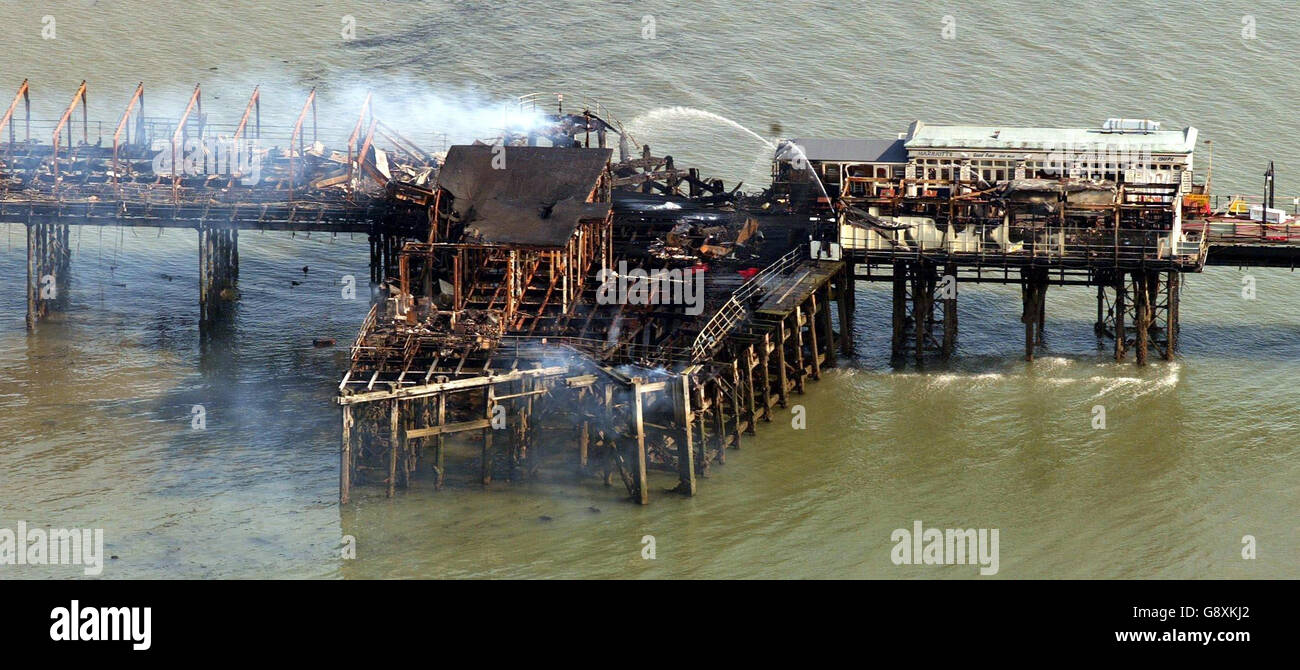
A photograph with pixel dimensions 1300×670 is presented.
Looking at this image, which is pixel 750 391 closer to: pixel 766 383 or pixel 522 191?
pixel 766 383

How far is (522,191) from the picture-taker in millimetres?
75500

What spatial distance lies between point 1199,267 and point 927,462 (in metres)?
17.2

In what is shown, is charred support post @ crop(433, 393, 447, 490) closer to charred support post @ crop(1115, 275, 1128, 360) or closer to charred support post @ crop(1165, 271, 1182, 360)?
charred support post @ crop(1115, 275, 1128, 360)

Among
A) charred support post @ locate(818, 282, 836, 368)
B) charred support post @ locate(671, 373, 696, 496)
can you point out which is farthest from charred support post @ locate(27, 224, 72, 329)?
charred support post @ locate(671, 373, 696, 496)

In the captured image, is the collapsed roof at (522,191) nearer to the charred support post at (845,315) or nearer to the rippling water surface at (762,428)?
the rippling water surface at (762,428)

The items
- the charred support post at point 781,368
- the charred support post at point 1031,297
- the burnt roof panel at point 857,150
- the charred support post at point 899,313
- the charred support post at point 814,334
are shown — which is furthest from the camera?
the burnt roof panel at point 857,150

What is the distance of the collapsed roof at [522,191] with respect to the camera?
73.2m

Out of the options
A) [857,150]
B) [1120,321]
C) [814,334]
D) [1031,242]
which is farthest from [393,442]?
[1120,321]

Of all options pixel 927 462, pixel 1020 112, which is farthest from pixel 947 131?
pixel 1020 112

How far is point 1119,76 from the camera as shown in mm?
117688

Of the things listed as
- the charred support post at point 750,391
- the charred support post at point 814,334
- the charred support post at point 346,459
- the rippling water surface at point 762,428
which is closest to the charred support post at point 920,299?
the rippling water surface at point 762,428

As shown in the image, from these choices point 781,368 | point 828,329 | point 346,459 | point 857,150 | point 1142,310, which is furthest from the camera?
point 857,150

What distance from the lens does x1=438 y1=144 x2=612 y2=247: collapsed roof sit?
240 ft

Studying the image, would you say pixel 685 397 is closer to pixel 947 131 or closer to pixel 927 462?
pixel 927 462
